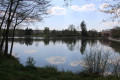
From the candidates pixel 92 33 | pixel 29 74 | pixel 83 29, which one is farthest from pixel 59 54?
pixel 92 33

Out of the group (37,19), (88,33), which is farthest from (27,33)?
(37,19)

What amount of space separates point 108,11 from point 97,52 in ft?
17.2

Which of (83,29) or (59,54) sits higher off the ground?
A: (83,29)

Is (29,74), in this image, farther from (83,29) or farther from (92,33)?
(92,33)

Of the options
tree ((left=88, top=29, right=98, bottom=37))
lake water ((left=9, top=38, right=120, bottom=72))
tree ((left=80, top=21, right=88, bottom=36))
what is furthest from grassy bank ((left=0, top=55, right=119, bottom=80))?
tree ((left=88, top=29, right=98, bottom=37))

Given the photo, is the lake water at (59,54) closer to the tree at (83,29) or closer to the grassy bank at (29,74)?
the grassy bank at (29,74)

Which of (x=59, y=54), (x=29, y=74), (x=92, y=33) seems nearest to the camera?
(x=29, y=74)

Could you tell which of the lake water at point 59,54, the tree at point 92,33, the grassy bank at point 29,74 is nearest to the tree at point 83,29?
the tree at point 92,33


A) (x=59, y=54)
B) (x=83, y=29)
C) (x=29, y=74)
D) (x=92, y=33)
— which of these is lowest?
(x=59, y=54)

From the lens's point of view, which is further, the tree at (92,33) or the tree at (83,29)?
the tree at (92,33)

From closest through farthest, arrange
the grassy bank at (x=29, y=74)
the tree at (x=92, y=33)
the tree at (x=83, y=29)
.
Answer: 1. the grassy bank at (x=29, y=74)
2. the tree at (x=83, y=29)
3. the tree at (x=92, y=33)

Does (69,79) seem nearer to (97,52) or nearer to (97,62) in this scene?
(97,62)

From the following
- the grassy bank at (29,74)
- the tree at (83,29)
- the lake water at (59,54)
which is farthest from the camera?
the tree at (83,29)

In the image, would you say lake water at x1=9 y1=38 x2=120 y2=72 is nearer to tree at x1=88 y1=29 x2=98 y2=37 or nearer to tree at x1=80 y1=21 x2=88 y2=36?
tree at x1=80 y1=21 x2=88 y2=36
